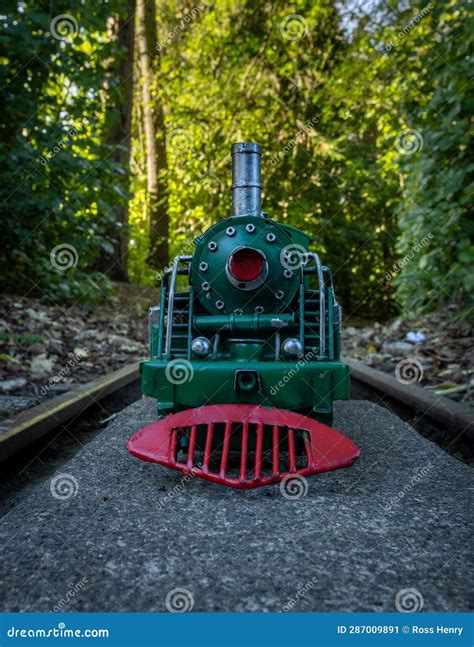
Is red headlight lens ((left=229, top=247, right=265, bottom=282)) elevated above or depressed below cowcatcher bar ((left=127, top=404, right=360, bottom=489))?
above

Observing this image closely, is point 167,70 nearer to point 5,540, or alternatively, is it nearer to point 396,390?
point 396,390

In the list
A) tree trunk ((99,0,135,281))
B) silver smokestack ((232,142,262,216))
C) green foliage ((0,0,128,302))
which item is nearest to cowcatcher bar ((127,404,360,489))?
silver smokestack ((232,142,262,216))

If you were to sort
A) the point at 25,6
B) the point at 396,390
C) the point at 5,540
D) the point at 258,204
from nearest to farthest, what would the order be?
1. the point at 5,540
2. the point at 258,204
3. the point at 396,390
4. the point at 25,6

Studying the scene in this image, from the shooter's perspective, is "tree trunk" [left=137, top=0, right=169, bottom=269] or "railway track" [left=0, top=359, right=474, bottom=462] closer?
"railway track" [left=0, top=359, right=474, bottom=462]

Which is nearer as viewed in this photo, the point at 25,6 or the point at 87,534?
the point at 87,534

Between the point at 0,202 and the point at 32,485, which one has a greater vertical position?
the point at 0,202

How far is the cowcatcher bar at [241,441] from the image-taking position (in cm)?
240

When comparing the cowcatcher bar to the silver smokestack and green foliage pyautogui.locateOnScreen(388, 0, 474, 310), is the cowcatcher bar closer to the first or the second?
the silver smokestack

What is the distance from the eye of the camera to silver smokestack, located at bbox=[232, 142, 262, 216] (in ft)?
11.5

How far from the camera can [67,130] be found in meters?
6.29

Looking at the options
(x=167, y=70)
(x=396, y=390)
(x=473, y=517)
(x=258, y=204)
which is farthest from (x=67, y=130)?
(x=167, y=70)

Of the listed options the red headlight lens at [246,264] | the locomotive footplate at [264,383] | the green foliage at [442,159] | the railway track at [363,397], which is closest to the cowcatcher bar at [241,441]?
the locomotive footplate at [264,383]

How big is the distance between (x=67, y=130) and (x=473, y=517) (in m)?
5.71

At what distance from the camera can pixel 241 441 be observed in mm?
2594
